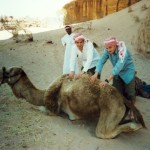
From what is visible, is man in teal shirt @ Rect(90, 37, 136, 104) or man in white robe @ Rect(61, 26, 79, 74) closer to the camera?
man in teal shirt @ Rect(90, 37, 136, 104)

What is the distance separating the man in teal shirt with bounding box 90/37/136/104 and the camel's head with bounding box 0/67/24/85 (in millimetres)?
1533

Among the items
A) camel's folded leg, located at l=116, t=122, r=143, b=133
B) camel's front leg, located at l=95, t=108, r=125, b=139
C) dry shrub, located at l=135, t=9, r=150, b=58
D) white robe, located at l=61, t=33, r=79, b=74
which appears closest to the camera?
camel's folded leg, located at l=116, t=122, r=143, b=133

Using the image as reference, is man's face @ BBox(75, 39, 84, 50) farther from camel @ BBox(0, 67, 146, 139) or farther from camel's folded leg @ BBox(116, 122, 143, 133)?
camel's folded leg @ BBox(116, 122, 143, 133)

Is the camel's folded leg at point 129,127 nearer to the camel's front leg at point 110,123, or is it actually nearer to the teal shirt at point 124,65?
the camel's front leg at point 110,123

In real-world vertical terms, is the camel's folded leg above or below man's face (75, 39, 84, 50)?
below

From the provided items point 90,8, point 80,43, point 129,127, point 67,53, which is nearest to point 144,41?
point 67,53

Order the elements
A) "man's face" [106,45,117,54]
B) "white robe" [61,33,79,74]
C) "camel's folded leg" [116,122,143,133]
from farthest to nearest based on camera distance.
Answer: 1. "white robe" [61,33,79,74]
2. "man's face" [106,45,117,54]
3. "camel's folded leg" [116,122,143,133]

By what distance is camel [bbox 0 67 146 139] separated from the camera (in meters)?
5.84

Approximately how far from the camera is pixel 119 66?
239 inches

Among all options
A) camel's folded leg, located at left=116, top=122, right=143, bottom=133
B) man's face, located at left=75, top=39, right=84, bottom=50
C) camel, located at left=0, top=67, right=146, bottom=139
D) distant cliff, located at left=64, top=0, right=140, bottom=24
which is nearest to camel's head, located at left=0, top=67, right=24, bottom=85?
camel, located at left=0, top=67, right=146, bottom=139

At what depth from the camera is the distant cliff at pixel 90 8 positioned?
2656 cm

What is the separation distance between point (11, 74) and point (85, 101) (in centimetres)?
166

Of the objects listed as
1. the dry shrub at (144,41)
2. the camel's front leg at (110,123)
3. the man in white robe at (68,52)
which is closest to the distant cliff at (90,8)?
the dry shrub at (144,41)

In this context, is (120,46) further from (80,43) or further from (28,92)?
(28,92)
